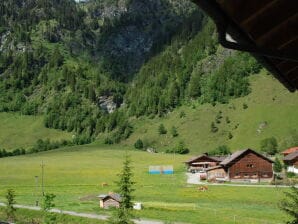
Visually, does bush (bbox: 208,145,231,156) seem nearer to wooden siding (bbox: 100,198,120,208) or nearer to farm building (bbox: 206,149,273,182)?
farm building (bbox: 206,149,273,182)

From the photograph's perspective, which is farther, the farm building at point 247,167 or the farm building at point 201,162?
the farm building at point 201,162

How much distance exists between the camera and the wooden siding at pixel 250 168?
4405 inches

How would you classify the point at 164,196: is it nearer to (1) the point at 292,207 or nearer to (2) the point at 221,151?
(1) the point at 292,207

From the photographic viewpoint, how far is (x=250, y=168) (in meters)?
113

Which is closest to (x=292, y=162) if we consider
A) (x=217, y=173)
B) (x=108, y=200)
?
(x=217, y=173)

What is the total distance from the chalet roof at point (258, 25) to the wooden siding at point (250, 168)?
109 meters

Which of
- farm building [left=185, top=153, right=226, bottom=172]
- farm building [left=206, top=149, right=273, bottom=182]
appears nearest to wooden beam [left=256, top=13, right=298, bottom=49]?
farm building [left=206, top=149, right=273, bottom=182]

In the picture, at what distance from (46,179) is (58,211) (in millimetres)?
54680

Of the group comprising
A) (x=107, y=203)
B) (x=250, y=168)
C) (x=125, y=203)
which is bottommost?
(x=107, y=203)

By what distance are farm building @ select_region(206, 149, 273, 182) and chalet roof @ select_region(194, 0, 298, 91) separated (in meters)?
107

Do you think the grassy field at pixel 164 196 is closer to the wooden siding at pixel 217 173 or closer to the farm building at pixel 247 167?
the wooden siding at pixel 217 173

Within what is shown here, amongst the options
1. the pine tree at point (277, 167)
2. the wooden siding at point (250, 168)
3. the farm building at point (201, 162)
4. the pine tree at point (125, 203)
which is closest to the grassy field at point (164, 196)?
the farm building at point (201, 162)

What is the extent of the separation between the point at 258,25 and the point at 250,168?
111m

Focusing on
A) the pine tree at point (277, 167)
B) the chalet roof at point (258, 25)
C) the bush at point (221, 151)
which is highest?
the bush at point (221, 151)
